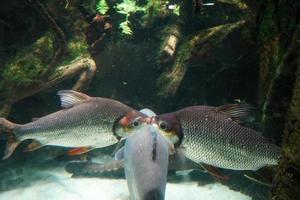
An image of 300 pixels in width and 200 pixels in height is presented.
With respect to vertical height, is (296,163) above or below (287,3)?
below

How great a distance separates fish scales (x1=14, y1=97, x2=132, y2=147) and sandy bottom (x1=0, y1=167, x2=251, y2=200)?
1069 mm

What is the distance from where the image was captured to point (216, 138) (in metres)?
3.97

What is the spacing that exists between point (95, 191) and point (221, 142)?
280 centimetres

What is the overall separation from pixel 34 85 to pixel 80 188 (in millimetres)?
2156

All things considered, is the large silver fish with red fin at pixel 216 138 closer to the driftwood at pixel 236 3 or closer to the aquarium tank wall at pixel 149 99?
the aquarium tank wall at pixel 149 99

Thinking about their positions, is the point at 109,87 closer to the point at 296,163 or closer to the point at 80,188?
the point at 80,188

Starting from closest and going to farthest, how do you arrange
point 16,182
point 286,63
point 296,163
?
point 296,163 → point 286,63 → point 16,182

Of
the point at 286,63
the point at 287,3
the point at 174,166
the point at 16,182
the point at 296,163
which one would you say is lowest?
the point at 16,182

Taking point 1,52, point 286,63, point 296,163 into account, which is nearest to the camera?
point 296,163

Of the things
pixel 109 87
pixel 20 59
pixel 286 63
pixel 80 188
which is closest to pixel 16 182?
pixel 80 188

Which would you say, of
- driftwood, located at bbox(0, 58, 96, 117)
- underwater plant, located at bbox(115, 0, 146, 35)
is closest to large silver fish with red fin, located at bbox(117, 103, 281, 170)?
driftwood, located at bbox(0, 58, 96, 117)

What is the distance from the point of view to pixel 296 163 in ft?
10.3

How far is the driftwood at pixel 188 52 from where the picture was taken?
6.73 meters

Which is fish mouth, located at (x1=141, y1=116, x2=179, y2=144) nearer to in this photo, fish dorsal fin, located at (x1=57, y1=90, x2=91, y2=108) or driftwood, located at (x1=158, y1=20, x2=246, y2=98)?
fish dorsal fin, located at (x1=57, y1=90, x2=91, y2=108)
